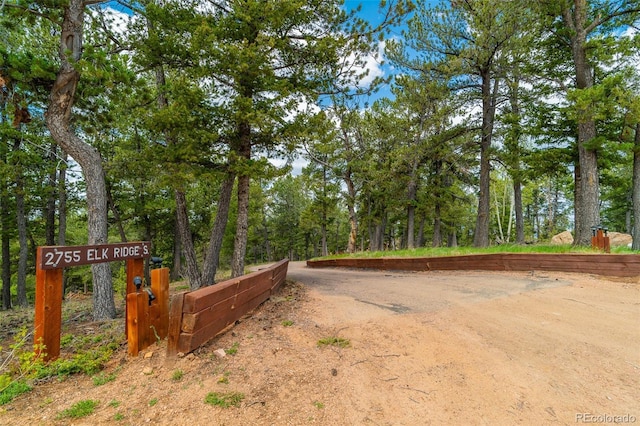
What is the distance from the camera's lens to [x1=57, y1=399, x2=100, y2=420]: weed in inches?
94.6

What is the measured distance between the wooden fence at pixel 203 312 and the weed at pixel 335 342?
1324 millimetres

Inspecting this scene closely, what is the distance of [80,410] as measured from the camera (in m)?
2.46

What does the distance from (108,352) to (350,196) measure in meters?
16.7

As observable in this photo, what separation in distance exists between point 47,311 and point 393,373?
13.2ft

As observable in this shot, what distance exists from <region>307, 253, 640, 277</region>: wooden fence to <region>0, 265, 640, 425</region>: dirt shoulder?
234cm

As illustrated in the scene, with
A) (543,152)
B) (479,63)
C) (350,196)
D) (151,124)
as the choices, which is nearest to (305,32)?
(151,124)

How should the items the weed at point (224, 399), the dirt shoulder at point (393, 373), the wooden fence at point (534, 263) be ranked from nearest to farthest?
the dirt shoulder at point (393, 373)
the weed at point (224, 399)
the wooden fence at point (534, 263)

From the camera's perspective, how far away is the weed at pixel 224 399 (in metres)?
2.50

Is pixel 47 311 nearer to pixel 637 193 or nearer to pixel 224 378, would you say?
pixel 224 378

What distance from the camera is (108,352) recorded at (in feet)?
12.1

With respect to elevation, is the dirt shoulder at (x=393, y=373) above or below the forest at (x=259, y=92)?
below
